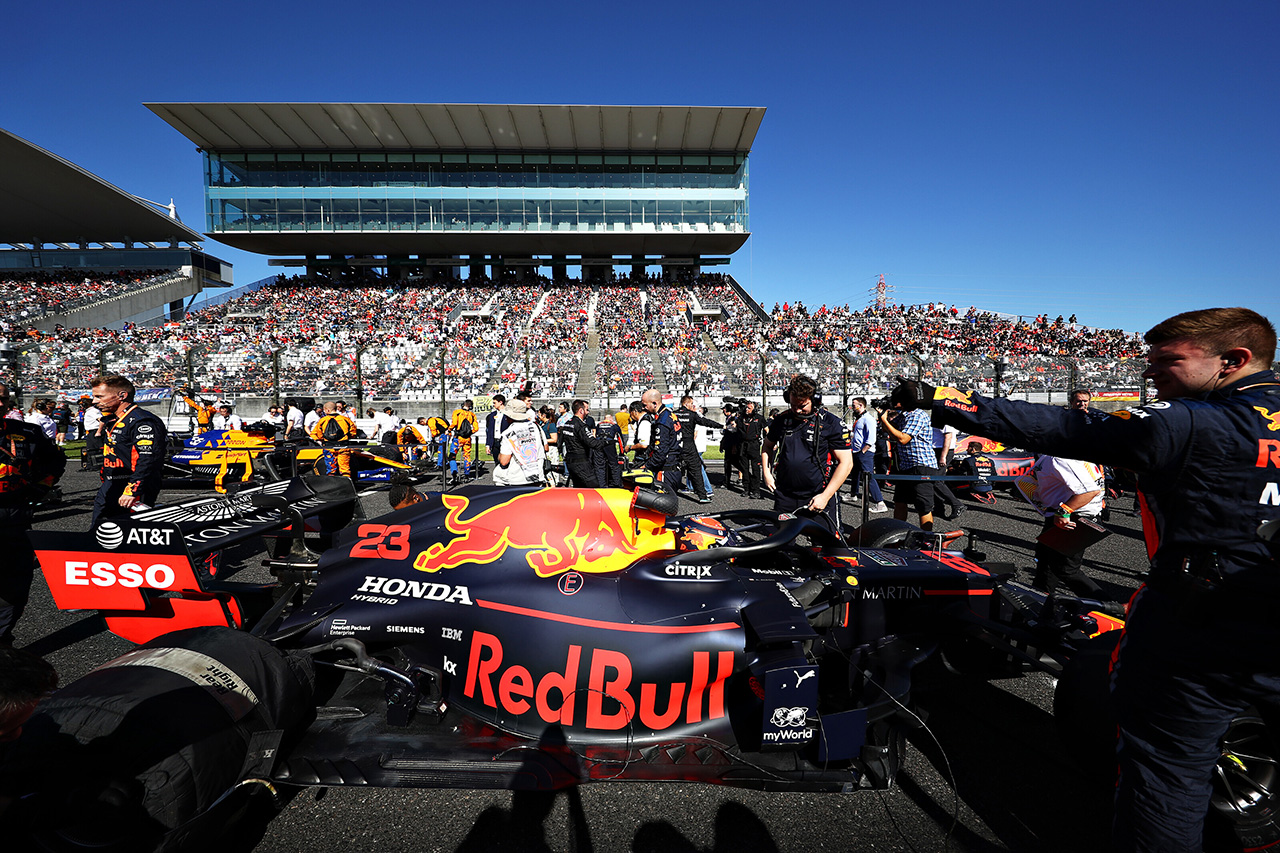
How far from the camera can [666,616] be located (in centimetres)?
262

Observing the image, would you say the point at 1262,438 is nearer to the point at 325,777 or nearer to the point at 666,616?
the point at 666,616

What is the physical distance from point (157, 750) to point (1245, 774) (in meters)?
3.72

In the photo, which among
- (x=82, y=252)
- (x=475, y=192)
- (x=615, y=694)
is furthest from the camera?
(x=82, y=252)

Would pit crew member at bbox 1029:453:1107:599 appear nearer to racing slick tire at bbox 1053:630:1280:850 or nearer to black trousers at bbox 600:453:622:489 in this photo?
racing slick tire at bbox 1053:630:1280:850

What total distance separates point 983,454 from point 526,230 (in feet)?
116

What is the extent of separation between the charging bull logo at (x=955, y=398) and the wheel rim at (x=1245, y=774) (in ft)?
4.95

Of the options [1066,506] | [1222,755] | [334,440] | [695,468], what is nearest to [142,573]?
[1222,755]

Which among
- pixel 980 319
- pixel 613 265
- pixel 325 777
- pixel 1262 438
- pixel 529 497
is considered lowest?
pixel 325 777

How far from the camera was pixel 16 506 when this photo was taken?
139 inches

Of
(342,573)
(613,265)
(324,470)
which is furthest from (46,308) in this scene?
(342,573)

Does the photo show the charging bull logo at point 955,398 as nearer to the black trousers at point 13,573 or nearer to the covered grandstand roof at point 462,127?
the black trousers at point 13,573

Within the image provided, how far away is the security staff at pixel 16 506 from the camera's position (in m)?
3.42

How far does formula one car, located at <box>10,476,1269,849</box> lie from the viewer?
1.96 m

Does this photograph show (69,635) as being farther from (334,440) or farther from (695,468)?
(695,468)
